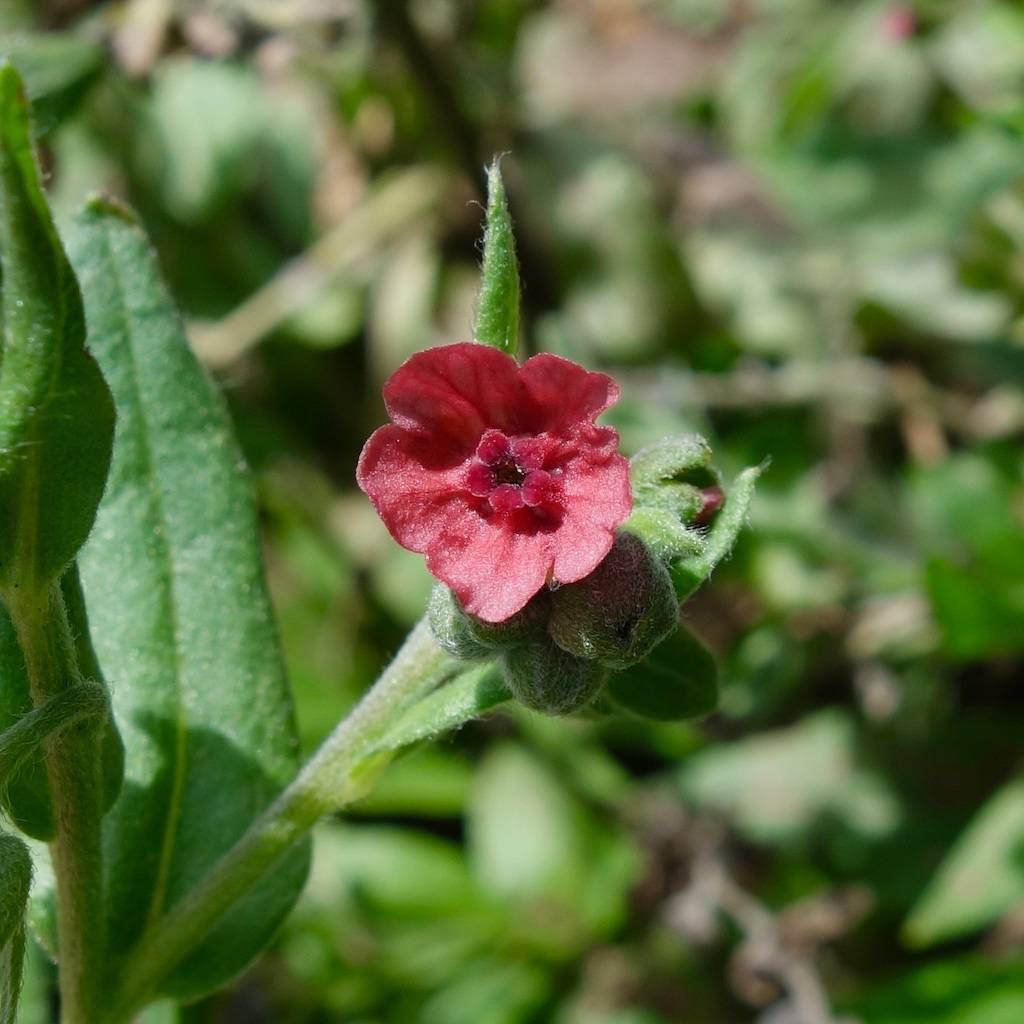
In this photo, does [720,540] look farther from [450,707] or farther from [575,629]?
[450,707]

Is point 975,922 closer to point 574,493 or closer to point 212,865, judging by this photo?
point 212,865

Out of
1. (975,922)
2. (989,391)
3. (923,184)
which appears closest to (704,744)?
(975,922)

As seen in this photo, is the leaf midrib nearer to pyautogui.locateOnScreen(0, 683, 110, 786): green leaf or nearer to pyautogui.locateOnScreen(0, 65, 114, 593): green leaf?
pyautogui.locateOnScreen(0, 683, 110, 786): green leaf

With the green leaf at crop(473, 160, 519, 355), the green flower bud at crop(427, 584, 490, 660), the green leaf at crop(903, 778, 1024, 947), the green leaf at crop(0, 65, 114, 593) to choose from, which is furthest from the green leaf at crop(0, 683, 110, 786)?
the green leaf at crop(903, 778, 1024, 947)

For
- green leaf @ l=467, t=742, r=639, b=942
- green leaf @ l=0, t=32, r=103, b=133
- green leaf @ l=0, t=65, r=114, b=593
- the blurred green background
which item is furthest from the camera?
green leaf @ l=467, t=742, r=639, b=942

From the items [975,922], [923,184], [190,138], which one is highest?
[190,138]
